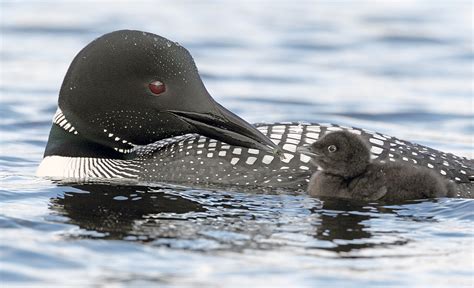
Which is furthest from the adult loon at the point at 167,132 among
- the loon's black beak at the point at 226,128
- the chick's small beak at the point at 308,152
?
the chick's small beak at the point at 308,152

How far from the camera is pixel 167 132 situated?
24.8 ft

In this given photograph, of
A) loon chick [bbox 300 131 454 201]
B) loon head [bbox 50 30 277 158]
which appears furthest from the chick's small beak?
loon head [bbox 50 30 277 158]

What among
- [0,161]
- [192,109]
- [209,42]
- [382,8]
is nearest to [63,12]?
[209,42]

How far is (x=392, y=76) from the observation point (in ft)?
44.1

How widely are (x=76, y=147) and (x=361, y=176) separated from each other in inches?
73.4

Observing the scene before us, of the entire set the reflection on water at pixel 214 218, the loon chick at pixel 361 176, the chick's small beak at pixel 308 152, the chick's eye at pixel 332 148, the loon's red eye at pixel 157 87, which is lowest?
the reflection on water at pixel 214 218

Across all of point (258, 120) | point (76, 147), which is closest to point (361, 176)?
point (76, 147)

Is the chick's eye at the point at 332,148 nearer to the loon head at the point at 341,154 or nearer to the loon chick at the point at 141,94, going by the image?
the loon head at the point at 341,154

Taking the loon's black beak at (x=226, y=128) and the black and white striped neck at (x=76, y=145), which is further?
the black and white striped neck at (x=76, y=145)

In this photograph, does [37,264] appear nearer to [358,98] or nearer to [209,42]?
[358,98]

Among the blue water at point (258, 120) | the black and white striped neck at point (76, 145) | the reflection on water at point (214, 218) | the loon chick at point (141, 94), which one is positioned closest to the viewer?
the blue water at point (258, 120)

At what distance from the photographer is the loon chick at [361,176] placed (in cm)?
699

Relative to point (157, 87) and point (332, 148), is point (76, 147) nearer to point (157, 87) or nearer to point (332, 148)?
point (157, 87)

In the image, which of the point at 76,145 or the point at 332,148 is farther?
the point at 76,145
